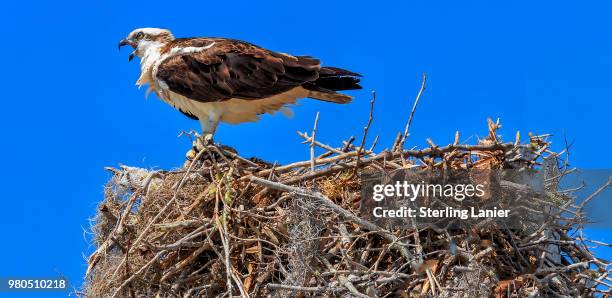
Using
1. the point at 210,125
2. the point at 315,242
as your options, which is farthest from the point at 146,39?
the point at 315,242

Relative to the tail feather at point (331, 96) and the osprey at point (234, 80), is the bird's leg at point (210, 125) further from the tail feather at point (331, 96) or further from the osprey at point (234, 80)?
the tail feather at point (331, 96)

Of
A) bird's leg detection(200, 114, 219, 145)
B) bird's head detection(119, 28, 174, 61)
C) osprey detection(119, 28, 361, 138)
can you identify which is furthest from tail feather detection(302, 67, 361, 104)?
bird's head detection(119, 28, 174, 61)

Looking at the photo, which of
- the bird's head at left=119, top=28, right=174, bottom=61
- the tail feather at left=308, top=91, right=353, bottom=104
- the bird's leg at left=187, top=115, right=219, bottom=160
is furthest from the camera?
the bird's head at left=119, top=28, right=174, bottom=61

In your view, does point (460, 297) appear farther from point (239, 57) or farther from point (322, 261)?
point (239, 57)

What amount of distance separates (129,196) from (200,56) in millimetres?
1597

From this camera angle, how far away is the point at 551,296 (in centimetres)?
611

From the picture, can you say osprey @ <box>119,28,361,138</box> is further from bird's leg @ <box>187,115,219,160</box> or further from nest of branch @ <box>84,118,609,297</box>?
nest of branch @ <box>84,118,609,297</box>

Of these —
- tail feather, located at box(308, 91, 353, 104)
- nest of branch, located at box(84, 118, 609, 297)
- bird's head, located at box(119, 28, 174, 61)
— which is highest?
bird's head, located at box(119, 28, 174, 61)

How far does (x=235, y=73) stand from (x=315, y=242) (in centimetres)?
248

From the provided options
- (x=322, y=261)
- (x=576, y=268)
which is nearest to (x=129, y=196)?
(x=322, y=261)

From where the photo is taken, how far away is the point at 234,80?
799 cm

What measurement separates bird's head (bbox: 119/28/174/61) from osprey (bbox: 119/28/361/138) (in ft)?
1.74

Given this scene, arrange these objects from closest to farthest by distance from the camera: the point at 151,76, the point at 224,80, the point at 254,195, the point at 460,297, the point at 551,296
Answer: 1. the point at 460,297
2. the point at 551,296
3. the point at 254,195
4. the point at 224,80
5. the point at 151,76

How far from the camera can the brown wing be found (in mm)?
7934
